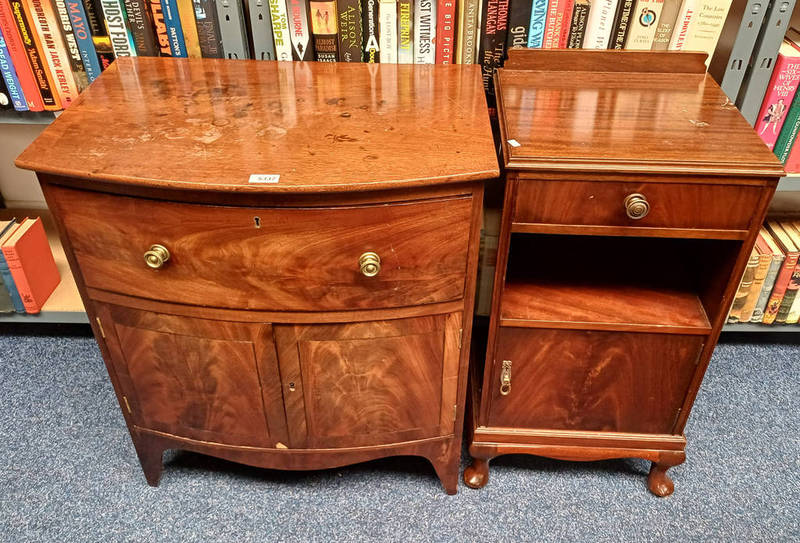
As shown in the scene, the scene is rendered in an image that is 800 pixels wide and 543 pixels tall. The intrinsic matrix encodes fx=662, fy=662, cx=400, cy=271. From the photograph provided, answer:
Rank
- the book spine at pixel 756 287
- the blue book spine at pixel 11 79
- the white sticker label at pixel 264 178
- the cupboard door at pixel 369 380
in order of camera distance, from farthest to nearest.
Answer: the book spine at pixel 756 287 < the blue book spine at pixel 11 79 < the cupboard door at pixel 369 380 < the white sticker label at pixel 264 178

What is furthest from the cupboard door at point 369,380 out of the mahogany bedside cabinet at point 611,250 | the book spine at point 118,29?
the book spine at point 118,29

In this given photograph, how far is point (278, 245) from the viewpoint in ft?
3.15

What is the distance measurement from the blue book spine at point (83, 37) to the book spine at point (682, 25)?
1099mm

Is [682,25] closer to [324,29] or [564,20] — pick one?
[564,20]

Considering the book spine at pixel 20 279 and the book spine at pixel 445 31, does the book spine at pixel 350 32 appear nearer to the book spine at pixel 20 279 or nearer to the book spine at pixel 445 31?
the book spine at pixel 445 31

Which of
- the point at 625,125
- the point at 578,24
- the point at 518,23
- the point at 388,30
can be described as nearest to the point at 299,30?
the point at 388,30

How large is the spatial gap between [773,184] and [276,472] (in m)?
1.07

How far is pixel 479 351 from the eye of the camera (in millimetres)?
1477

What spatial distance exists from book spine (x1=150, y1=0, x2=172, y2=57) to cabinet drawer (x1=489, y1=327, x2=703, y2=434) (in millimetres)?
835

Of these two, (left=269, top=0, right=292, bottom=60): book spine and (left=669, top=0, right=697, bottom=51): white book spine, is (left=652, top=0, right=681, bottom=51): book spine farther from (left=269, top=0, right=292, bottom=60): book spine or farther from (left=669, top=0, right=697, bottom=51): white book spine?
(left=269, top=0, right=292, bottom=60): book spine

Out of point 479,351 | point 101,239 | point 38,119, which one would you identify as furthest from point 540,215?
point 38,119

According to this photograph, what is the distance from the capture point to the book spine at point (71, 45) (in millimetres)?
1243

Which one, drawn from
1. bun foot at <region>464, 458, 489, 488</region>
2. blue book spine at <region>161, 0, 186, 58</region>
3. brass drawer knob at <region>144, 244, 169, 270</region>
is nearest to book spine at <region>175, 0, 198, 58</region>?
blue book spine at <region>161, 0, 186, 58</region>

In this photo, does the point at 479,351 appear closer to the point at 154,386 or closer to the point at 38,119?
the point at 154,386
